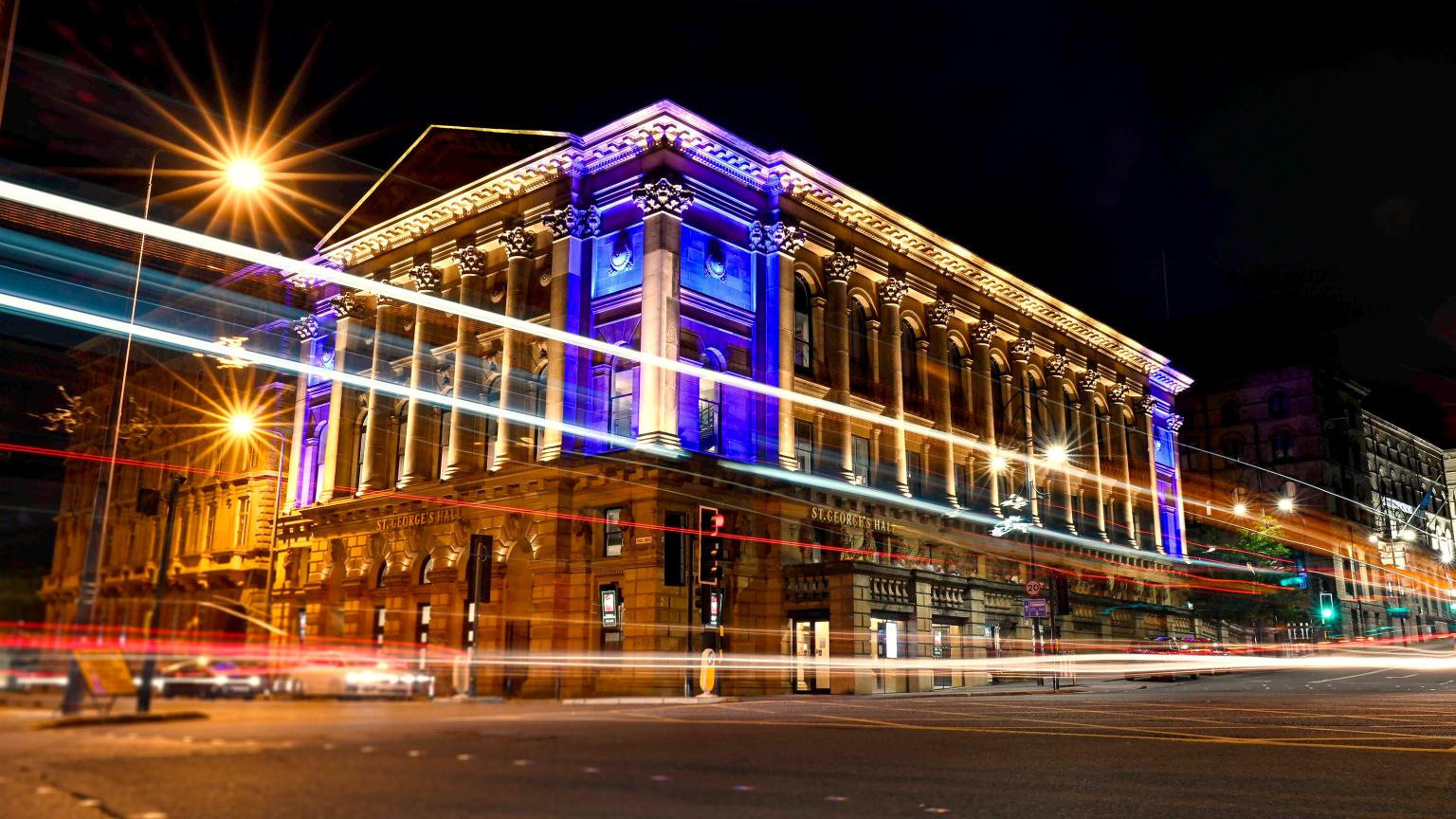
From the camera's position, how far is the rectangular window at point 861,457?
139 feet

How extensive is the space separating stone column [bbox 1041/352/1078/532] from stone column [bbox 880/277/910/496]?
Answer: 14271 mm

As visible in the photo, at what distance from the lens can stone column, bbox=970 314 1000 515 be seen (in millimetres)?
49812

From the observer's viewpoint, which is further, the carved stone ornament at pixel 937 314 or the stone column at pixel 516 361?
the carved stone ornament at pixel 937 314

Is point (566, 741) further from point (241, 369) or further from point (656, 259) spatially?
point (241, 369)

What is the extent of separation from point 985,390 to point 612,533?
22.7 metres

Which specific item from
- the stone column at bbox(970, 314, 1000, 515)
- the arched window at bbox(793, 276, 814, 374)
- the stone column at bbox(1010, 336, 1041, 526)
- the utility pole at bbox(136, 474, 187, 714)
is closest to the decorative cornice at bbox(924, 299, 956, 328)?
the stone column at bbox(970, 314, 1000, 515)

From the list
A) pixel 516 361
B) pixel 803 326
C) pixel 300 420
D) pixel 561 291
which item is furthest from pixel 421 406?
pixel 803 326

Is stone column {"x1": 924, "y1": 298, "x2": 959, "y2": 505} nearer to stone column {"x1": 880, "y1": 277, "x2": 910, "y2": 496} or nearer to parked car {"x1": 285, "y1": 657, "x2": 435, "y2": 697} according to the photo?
stone column {"x1": 880, "y1": 277, "x2": 910, "y2": 496}

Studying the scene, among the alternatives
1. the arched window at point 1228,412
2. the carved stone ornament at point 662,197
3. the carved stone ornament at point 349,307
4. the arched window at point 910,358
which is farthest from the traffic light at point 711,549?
the arched window at point 1228,412

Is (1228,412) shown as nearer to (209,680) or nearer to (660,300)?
(660,300)

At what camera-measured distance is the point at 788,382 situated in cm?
3816

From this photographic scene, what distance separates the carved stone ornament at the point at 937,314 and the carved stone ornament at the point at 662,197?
51.9 feet

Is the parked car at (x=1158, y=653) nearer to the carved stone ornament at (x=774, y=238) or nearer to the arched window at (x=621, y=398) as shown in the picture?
the carved stone ornament at (x=774, y=238)

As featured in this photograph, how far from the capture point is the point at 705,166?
124ft
